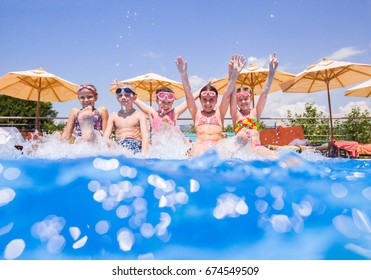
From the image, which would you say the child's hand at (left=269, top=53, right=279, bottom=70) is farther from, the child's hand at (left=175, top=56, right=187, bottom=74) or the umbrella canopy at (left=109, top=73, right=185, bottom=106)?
the umbrella canopy at (left=109, top=73, right=185, bottom=106)

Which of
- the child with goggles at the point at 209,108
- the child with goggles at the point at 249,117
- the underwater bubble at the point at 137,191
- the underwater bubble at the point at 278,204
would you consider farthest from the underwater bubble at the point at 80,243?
the child with goggles at the point at 249,117

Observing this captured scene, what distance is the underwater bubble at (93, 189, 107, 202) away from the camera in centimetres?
283

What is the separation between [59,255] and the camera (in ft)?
8.02

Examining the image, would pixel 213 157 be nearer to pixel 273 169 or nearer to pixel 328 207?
pixel 273 169

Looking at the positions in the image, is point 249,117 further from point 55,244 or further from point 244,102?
point 55,244

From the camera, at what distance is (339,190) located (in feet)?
10.1

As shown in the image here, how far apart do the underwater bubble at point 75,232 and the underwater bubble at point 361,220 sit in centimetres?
241

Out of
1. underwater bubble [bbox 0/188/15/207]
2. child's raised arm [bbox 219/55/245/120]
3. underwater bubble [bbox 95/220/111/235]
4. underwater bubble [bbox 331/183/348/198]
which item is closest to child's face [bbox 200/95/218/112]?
A: child's raised arm [bbox 219/55/245/120]

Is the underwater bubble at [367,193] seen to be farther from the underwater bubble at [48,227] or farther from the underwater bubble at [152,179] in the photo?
the underwater bubble at [48,227]

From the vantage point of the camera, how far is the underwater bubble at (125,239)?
2530 mm

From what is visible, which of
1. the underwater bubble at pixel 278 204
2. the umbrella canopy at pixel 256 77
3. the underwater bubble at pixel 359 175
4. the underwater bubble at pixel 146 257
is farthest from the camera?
the umbrella canopy at pixel 256 77

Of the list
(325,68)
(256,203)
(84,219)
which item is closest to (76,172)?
(84,219)

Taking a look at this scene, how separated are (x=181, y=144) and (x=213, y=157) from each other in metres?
1.20

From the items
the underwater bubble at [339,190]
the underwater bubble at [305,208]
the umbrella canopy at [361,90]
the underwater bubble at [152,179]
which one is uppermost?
the umbrella canopy at [361,90]
